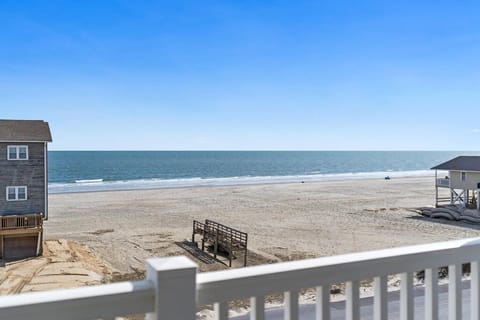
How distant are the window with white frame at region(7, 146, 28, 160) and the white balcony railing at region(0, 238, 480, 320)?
38.8ft

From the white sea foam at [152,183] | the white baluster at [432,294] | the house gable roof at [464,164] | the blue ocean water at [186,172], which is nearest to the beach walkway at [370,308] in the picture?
the white baluster at [432,294]

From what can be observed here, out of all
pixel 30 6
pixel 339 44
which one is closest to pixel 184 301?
pixel 30 6

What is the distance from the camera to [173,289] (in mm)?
993

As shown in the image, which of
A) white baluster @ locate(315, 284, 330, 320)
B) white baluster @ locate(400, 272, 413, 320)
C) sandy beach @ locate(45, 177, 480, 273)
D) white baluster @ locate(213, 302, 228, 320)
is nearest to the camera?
white baluster @ locate(213, 302, 228, 320)

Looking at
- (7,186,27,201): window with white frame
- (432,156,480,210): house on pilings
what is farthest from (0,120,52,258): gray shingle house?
(432,156,480,210): house on pilings

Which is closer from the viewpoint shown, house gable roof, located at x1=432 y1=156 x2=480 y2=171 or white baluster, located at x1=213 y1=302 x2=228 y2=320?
white baluster, located at x1=213 y1=302 x2=228 y2=320

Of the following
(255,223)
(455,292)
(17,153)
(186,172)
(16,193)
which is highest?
(17,153)

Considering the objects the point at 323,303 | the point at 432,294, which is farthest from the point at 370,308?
the point at 323,303

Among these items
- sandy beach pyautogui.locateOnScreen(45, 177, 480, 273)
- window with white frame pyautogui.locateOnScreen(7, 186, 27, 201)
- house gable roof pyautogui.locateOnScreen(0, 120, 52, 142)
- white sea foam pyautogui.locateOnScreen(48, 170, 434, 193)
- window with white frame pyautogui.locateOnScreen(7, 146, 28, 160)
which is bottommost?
sandy beach pyautogui.locateOnScreen(45, 177, 480, 273)

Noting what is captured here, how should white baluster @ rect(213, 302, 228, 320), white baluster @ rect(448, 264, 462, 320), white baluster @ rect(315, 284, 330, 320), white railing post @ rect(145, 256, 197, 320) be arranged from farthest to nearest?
white baluster @ rect(448, 264, 462, 320)
white baluster @ rect(315, 284, 330, 320)
white baluster @ rect(213, 302, 228, 320)
white railing post @ rect(145, 256, 197, 320)

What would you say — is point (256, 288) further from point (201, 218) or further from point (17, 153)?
point (201, 218)

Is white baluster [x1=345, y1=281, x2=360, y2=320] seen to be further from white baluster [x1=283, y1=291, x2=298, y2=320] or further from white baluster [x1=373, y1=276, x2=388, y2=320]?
white baluster [x1=283, y1=291, x2=298, y2=320]

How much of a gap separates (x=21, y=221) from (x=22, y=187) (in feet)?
3.19

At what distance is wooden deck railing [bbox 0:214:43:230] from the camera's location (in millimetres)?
11070
